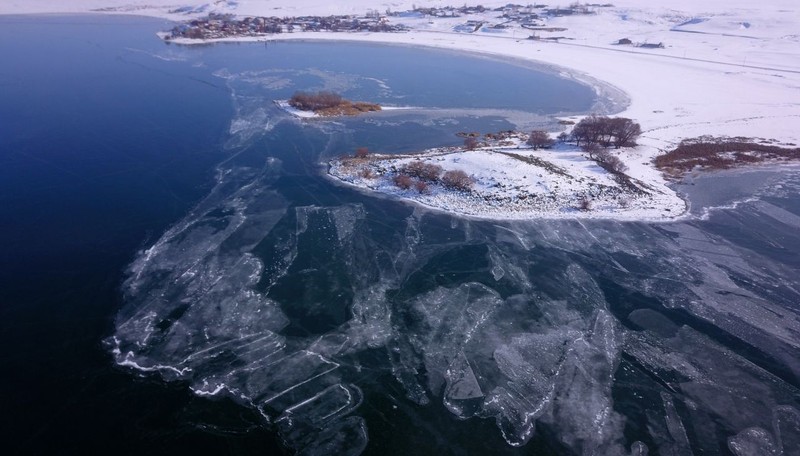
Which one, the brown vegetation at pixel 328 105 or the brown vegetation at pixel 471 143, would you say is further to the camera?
the brown vegetation at pixel 328 105

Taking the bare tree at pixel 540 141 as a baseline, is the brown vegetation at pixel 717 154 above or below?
below

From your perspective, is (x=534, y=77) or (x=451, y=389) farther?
(x=534, y=77)

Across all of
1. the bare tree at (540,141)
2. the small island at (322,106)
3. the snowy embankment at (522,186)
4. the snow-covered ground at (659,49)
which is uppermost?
the snow-covered ground at (659,49)

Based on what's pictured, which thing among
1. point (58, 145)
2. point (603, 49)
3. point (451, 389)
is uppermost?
point (603, 49)

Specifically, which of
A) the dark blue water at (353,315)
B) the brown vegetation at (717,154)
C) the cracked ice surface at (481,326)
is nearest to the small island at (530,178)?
the dark blue water at (353,315)

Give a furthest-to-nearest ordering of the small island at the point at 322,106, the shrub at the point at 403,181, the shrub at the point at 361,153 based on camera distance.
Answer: the small island at the point at 322,106
the shrub at the point at 361,153
the shrub at the point at 403,181

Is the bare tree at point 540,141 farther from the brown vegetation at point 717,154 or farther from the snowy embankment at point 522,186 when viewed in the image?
the brown vegetation at point 717,154

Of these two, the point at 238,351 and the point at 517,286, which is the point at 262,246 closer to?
the point at 238,351

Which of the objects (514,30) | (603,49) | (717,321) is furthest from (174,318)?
(514,30)
